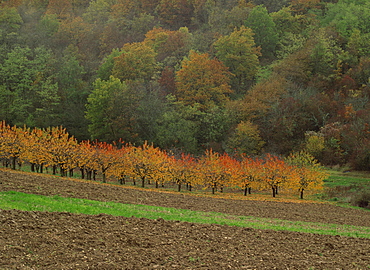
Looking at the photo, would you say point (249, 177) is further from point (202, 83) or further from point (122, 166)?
point (202, 83)

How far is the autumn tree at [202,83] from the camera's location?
7350cm

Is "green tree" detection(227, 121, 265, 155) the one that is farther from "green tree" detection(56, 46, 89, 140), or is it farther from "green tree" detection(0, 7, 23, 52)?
"green tree" detection(0, 7, 23, 52)

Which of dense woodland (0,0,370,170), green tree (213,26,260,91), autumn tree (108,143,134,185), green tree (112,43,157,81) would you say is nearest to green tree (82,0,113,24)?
dense woodland (0,0,370,170)

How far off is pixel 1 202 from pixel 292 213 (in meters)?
18.9

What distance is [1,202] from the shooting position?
15867 mm

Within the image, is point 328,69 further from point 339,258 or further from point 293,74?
point 339,258

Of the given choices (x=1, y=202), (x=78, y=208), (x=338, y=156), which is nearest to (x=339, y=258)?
(x=78, y=208)

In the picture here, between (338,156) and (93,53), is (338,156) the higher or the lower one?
the lower one

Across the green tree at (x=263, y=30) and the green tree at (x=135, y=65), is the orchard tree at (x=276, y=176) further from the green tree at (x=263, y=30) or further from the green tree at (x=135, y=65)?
the green tree at (x=263, y=30)

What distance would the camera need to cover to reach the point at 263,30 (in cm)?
9225

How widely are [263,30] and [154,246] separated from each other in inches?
3354

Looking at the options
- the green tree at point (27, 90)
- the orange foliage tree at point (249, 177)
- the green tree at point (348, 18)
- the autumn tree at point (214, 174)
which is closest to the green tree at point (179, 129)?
the autumn tree at point (214, 174)

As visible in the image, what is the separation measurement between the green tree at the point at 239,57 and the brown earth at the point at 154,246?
68250mm

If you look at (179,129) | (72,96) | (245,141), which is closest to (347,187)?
(245,141)
